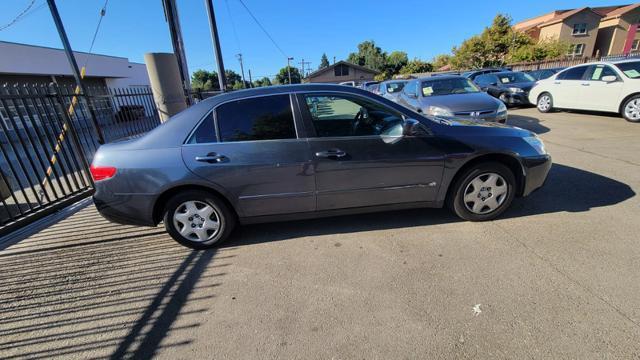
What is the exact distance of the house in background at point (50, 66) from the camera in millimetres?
15796

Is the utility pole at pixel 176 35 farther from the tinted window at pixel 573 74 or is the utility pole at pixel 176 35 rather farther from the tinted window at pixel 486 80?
the tinted window at pixel 486 80

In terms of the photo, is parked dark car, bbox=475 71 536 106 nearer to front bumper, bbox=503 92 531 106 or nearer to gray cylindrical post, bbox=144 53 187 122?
front bumper, bbox=503 92 531 106

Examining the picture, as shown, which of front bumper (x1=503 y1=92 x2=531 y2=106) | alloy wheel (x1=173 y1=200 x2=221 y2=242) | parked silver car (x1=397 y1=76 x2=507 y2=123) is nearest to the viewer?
alloy wheel (x1=173 y1=200 x2=221 y2=242)

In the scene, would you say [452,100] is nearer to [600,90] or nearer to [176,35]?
[600,90]

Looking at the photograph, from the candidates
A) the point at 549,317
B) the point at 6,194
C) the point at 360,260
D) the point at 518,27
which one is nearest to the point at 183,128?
the point at 360,260

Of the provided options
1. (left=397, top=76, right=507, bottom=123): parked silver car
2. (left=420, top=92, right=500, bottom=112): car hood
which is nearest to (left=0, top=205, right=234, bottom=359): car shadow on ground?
(left=397, top=76, right=507, bottom=123): parked silver car

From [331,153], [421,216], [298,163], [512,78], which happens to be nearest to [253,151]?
[298,163]

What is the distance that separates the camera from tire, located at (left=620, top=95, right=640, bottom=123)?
23.5 ft

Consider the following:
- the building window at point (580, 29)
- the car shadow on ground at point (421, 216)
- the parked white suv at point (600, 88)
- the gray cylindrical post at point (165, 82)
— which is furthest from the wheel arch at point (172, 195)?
the building window at point (580, 29)

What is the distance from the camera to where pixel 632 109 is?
725 centimetres

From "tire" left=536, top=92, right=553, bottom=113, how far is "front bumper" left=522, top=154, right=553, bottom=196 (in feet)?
27.8

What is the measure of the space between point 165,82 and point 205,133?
419cm

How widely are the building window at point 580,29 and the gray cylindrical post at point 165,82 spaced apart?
48.3 meters

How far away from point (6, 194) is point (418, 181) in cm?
533
